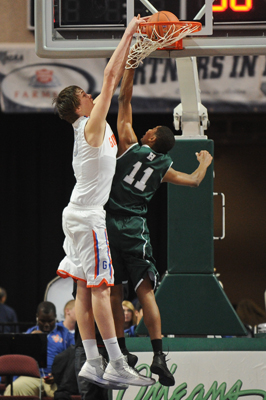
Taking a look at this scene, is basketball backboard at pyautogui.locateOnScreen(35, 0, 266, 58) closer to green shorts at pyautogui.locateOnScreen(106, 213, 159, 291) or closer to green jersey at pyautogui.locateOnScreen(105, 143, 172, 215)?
green jersey at pyautogui.locateOnScreen(105, 143, 172, 215)

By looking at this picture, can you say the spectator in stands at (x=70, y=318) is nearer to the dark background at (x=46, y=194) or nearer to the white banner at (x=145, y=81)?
the white banner at (x=145, y=81)

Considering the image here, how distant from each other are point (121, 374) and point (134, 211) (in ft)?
4.19

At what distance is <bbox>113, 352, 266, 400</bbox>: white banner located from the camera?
6758 millimetres

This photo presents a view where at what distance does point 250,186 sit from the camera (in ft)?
47.5

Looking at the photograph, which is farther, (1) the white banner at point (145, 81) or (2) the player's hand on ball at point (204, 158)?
(1) the white banner at point (145, 81)

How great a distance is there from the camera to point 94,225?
5.02 m

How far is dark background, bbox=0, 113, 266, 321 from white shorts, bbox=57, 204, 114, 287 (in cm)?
918

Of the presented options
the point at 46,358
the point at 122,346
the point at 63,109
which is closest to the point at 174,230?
the point at 122,346

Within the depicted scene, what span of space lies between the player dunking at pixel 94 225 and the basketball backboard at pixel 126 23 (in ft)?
1.68

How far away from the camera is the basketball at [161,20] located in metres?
5.09

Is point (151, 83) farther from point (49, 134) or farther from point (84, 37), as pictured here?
point (84, 37)

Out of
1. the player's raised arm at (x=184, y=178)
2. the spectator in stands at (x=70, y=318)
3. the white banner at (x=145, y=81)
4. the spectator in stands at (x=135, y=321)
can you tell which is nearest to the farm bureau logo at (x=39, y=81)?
the white banner at (x=145, y=81)

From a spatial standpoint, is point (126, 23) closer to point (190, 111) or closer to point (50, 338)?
point (190, 111)

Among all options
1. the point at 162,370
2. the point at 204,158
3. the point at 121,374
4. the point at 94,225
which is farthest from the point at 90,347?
the point at 204,158
